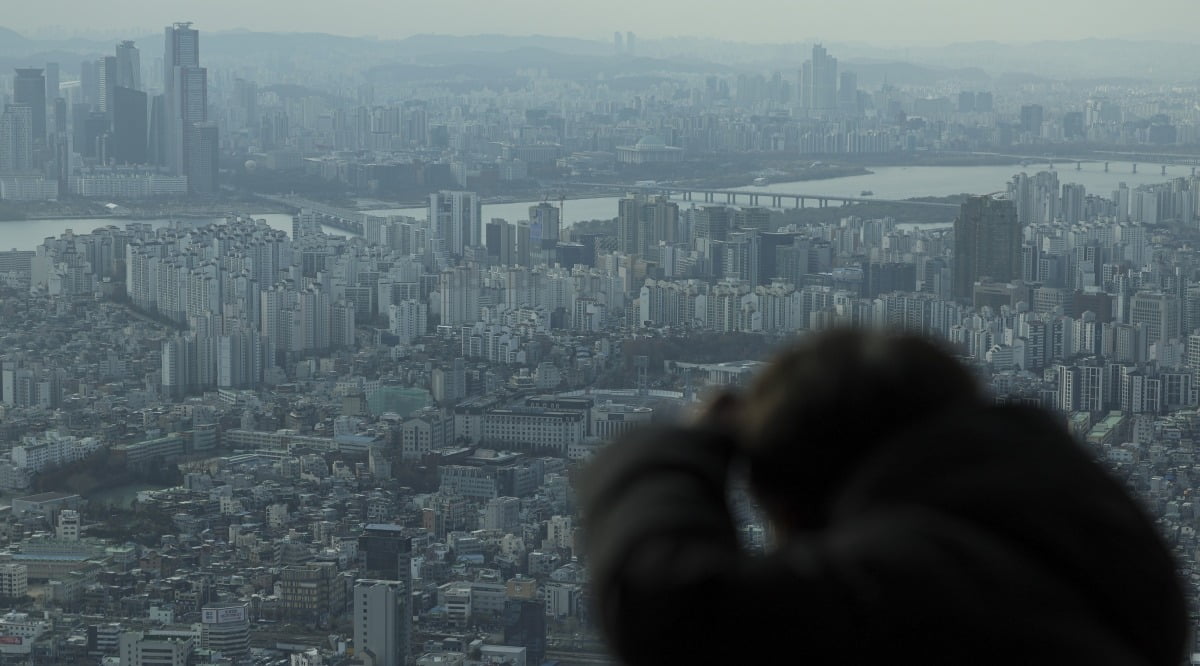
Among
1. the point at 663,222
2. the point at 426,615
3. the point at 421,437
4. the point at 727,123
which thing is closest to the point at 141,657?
the point at 426,615

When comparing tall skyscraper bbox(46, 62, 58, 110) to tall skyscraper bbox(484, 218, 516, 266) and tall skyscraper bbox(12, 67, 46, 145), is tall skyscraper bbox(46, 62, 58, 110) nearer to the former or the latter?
tall skyscraper bbox(12, 67, 46, 145)

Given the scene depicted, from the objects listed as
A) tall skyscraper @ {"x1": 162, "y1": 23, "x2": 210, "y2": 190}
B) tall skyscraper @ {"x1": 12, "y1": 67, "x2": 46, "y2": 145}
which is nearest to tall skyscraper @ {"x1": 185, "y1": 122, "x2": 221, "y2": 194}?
Result: tall skyscraper @ {"x1": 162, "y1": 23, "x2": 210, "y2": 190}

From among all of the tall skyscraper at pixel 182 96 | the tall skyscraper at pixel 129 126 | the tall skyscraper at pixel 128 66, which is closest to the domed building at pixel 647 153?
the tall skyscraper at pixel 182 96

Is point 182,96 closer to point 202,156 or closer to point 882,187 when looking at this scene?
point 202,156

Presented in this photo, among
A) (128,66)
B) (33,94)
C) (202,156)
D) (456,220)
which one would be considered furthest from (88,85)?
(456,220)

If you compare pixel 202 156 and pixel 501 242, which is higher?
pixel 202 156
